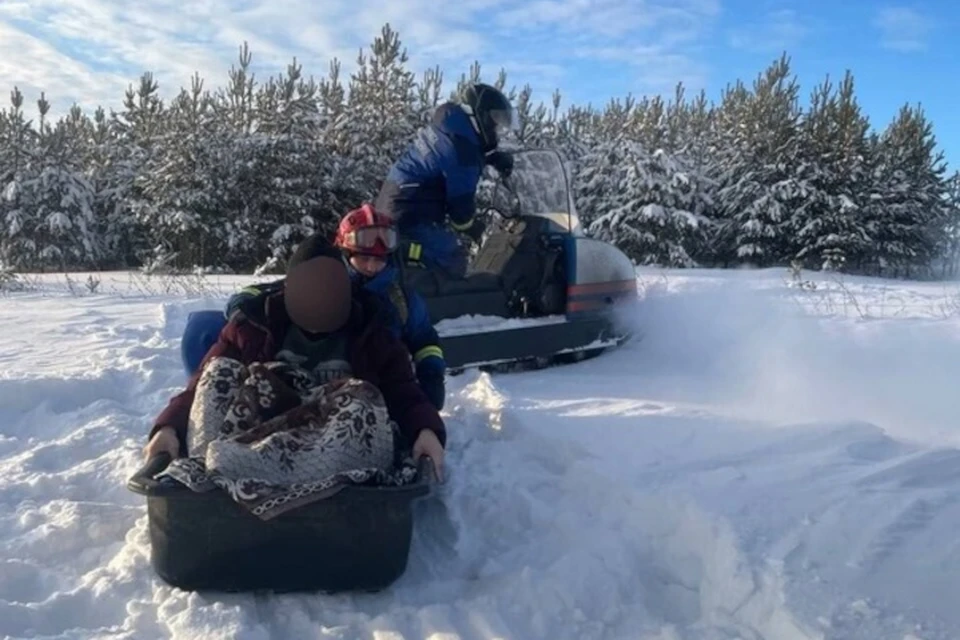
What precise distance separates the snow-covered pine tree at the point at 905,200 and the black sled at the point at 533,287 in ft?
69.0

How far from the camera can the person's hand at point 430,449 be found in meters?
2.84

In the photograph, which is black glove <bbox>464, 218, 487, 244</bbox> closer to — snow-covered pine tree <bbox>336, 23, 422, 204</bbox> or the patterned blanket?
the patterned blanket

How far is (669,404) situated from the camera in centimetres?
445

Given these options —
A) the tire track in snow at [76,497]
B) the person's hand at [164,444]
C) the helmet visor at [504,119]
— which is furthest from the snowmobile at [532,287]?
the person's hand at [164,444]

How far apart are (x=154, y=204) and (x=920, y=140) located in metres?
23.6

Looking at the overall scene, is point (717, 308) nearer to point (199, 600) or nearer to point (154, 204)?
point (199, 600)

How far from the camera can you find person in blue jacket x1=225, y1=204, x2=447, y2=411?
12.0 ft

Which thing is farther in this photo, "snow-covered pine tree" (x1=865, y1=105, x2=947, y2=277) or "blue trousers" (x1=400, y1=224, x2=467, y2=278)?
"snow-covered pine tree" (x1=865, y1=105, x2=947, y2=277)

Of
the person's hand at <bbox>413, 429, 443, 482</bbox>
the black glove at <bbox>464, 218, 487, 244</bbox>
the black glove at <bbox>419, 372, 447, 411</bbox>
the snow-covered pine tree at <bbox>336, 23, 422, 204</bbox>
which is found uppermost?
the snow-covered pine tree at <bbox>336, 23, 422, 204</bbox>

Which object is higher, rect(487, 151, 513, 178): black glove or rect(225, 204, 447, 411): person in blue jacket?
rect(487, 151, 513, 178): black glove

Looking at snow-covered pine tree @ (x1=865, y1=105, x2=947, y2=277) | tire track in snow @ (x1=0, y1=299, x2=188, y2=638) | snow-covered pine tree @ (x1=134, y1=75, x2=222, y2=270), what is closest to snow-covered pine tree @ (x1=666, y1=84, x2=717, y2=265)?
snow-covered pine tree @ (x1=865, y1=105, x2=947, y2=277)

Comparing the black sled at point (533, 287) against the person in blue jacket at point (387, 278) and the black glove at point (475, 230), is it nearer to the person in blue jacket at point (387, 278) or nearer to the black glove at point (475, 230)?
the black glove at point (475, 230)

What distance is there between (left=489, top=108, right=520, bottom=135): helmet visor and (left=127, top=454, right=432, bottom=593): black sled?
3601 millimetres

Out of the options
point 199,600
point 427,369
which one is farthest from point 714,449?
point 199,600
